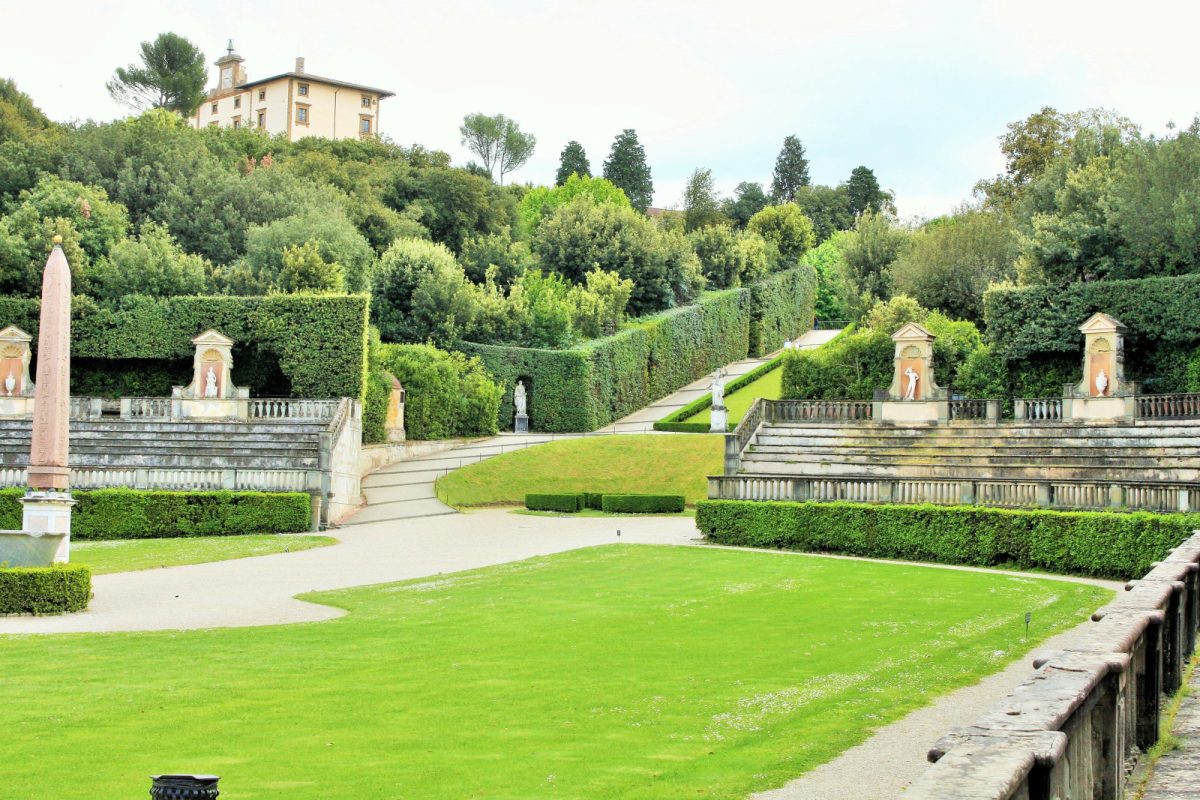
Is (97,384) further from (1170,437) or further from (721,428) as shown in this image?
(1170,437)

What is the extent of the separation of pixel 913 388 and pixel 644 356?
23.1m

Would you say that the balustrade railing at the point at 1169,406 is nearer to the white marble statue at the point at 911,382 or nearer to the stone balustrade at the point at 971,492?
the white marble statue at the point at 911,382

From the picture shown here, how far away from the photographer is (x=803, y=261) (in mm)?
88438

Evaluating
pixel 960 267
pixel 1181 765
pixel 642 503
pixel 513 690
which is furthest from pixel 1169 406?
pixel 1181 765

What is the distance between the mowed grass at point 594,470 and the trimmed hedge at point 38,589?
20495 millimetres

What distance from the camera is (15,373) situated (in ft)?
144

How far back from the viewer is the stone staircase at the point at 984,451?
102ft

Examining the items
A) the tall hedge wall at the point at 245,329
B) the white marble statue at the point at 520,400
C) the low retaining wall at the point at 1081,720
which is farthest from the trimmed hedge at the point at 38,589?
the white marble statue at the point at 520,400

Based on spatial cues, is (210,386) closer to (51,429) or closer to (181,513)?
(181,513)

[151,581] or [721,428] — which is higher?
[721,428]

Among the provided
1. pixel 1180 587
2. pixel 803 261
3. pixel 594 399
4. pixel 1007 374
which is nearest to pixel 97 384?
pixel 594 399

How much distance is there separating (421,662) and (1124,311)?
34.5 meters

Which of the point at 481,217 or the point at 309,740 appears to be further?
the point at 481,217

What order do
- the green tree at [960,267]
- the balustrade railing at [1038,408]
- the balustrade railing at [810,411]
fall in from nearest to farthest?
the balustrade railing at [1038,408] < the balustrade railing at [810,411] < the green tree at [960,267]
